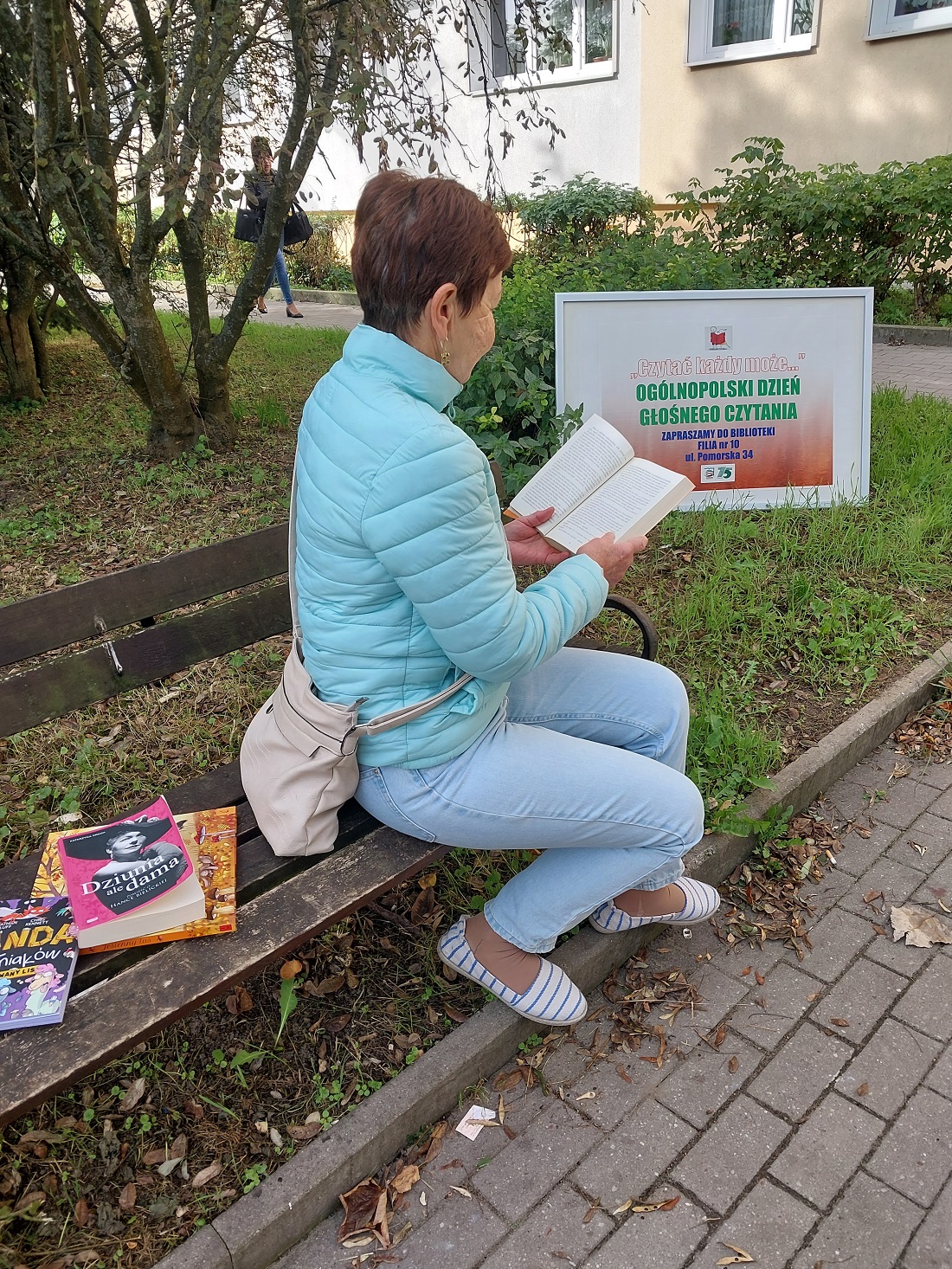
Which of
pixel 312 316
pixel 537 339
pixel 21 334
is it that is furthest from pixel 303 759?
pixel 312 316

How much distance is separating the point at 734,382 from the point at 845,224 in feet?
15.9

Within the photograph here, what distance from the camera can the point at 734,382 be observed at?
450 centimetres

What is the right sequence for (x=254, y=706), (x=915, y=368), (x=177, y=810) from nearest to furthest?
(x=177, y=810)
(x=254, y=706)
(x=915, y=368)

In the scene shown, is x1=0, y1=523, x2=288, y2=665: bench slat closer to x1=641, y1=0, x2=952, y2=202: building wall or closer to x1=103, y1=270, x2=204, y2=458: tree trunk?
x1=103, y1=270, x2=204, y2=458: tree trunk

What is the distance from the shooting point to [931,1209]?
71.9 inches

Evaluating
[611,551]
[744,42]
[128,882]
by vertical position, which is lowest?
[128,882]

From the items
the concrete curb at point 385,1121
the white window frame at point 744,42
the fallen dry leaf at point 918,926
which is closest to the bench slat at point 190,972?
the concrete curb at point 385,1121

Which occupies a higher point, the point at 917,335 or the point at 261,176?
the point at 261,176

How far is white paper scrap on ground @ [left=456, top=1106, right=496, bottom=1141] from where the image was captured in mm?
2025

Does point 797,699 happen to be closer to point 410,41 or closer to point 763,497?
point 763,497

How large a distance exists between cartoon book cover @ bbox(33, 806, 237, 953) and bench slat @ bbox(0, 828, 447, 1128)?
27 millimetres

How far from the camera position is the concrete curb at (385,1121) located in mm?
1732

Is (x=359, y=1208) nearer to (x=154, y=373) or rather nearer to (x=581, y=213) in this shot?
(x=154, y=373)

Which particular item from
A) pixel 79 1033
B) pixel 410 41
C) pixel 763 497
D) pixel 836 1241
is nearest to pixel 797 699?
pixel 763 497
